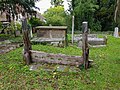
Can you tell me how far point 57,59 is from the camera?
565 cm

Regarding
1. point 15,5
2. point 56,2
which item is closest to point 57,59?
point 15,5

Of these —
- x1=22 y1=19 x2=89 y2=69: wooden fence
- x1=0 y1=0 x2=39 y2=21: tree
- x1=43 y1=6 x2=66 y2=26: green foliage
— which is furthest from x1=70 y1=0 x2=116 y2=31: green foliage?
x1=22 y1=19 x2=89 y2=69: wooden fence

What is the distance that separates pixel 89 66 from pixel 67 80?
120 cm

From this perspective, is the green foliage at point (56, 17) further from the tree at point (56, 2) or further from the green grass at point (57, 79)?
the green grass at point (57, 79)

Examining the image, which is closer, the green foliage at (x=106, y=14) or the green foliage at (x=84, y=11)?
the green foliage at (x=84, y=11)

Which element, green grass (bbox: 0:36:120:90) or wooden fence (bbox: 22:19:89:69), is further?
wooden fence (bbox: 22:19:89:69)

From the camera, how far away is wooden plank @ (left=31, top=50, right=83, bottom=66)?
215 inches

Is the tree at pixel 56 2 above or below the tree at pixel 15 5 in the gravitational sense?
above

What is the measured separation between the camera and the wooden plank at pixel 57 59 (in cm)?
545

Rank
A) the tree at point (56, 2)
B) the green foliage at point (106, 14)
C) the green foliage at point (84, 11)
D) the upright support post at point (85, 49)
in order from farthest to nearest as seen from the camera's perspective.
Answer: the tree at point (56, 2)
the green foliage at point (106, 14)
the green foliage at point (84, 11)
the upright support post at point (85, 49)

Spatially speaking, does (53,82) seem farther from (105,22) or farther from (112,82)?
(105,22)

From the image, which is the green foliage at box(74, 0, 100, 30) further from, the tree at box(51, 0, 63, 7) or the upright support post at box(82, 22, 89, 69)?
the upright support post at box(82, 22, 89, 69)

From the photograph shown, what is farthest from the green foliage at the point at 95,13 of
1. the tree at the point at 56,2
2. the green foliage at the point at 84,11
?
Result: the tree at the point at 56,2

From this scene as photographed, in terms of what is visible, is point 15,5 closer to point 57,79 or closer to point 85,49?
point 85,49
